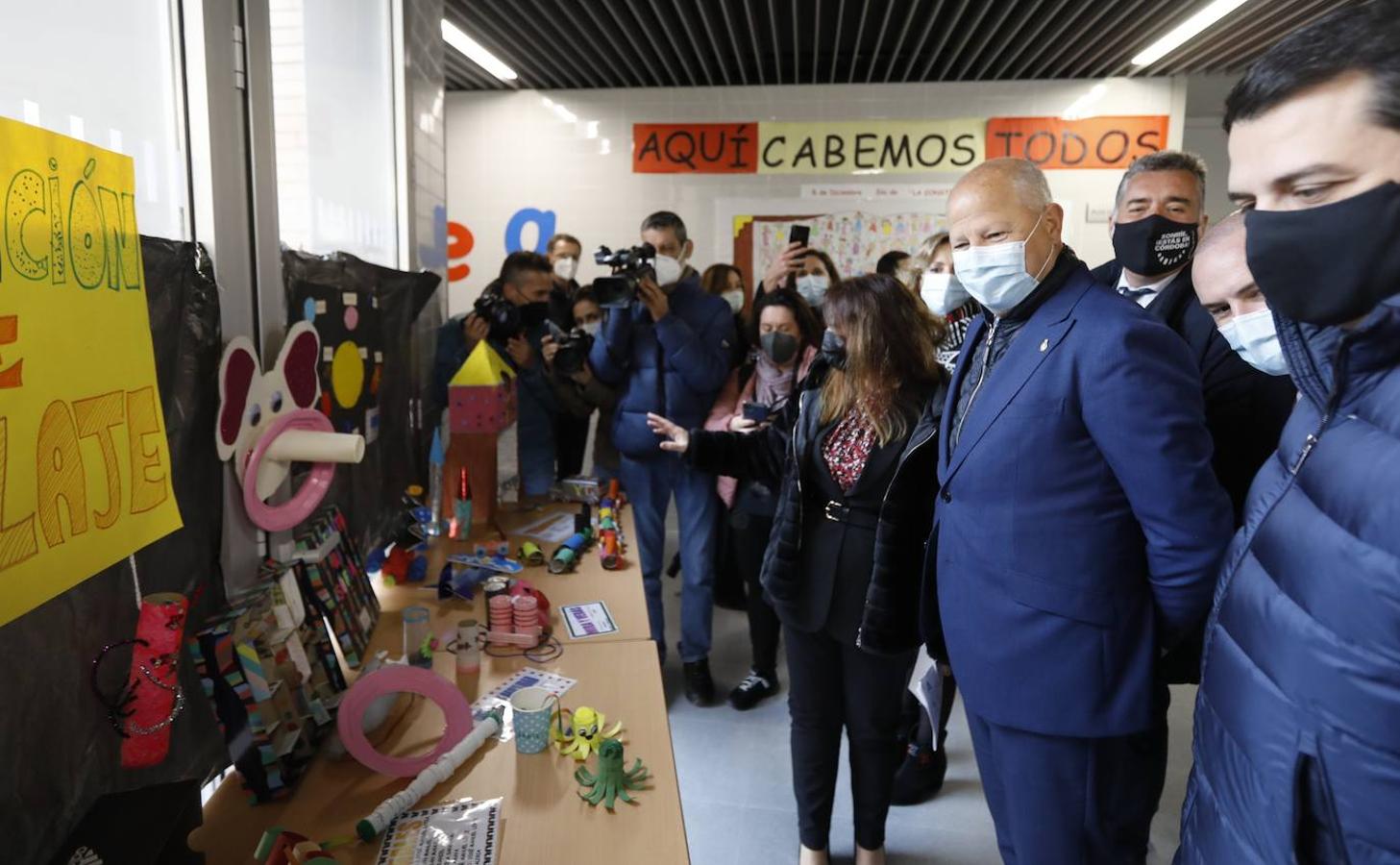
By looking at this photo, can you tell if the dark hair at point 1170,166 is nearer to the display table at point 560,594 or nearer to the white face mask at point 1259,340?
the white face mask at point 1259,340

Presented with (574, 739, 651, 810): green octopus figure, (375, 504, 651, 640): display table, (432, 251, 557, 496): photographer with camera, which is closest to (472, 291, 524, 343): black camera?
(432, 251, 557, 496): photographer with camera

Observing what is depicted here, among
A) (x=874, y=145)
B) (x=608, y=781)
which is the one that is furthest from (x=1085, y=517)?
(x=874, y=145)

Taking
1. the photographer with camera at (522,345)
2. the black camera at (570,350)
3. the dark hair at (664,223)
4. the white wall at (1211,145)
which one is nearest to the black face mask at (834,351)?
the dark hair at (664,223)

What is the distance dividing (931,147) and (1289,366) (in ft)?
14.8

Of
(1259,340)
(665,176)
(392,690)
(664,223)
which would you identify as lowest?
(392,690)

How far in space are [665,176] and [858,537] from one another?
388 centimetres

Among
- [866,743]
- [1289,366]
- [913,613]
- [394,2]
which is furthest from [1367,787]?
[394,2]

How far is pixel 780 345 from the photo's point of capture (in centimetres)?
250

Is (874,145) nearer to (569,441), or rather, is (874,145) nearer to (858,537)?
(569,441)

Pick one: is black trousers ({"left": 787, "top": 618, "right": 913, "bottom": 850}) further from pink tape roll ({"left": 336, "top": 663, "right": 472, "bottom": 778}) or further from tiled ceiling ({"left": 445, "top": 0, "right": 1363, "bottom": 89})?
tiled ceiling ({"left": 445, "top": 0, "right": 1363, "bottom": 89})

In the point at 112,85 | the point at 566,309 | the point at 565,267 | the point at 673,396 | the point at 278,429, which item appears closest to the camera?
the point at 112,85

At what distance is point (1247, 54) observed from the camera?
443 centimetres

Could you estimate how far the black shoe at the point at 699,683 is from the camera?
9.18ft

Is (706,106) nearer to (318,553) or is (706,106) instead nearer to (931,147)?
(931,147)
